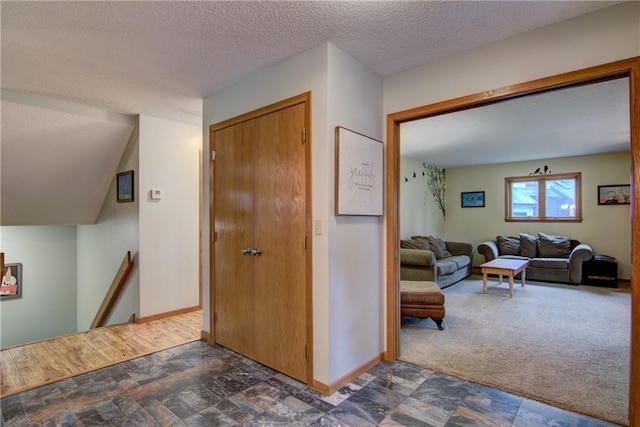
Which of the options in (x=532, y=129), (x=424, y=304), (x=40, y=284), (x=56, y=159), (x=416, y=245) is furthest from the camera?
(x=416, y=245)

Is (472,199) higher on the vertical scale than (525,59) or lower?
lower

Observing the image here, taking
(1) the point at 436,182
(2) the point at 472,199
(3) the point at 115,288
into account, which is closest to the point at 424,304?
(3) the point at 115,288

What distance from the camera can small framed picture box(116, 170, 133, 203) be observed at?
149 inches

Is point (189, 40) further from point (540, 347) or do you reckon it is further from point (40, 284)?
point (40, 284)

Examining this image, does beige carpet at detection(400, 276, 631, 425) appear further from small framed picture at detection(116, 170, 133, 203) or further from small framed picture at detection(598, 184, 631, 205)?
small framed picture at detection(116, 170, 133, 203)

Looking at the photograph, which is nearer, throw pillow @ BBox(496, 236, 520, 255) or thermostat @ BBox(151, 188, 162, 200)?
thermostat @ BBox(151, 188, 162, 200)

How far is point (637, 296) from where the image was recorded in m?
1.76

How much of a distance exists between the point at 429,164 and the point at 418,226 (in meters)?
1.50

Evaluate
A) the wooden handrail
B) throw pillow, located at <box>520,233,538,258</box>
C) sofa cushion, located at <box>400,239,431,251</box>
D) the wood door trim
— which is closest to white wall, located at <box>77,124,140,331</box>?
the wooden handrail

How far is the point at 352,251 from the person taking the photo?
7.94ft

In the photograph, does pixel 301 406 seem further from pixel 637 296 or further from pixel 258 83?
pixel 258 83

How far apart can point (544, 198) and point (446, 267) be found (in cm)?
324

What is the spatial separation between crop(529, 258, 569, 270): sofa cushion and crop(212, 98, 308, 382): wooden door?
557 cm

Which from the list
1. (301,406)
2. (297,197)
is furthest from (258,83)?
(301,406)
